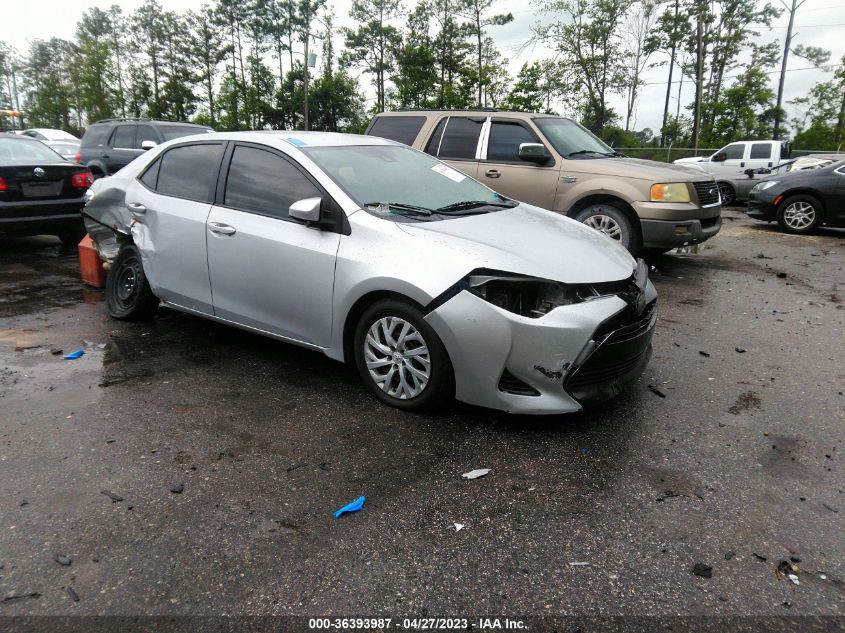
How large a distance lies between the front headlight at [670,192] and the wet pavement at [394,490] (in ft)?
9.30

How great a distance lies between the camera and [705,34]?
41.4 m

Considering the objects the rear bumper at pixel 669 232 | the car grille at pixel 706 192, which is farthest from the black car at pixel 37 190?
the car grille at pixel 706 192

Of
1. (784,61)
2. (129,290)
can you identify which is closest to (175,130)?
(129,290)

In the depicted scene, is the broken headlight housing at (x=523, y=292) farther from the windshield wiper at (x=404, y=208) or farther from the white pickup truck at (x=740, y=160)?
the white pickup truck at (x=740, y=160)

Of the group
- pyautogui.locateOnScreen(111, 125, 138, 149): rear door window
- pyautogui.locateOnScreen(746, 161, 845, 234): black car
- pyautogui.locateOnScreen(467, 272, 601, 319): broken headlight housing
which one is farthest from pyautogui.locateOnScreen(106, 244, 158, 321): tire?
pyautogui.locateOnScreen(746, 161, 845, 234): black car

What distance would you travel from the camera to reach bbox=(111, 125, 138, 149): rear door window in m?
13.2

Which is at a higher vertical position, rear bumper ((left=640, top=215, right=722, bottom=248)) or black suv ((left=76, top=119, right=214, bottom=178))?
black suv ((left=76, top=119, right=214, bottom=178))

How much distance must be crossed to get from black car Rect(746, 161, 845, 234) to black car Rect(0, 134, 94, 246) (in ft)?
37.7

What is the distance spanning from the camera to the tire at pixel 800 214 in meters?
10.9

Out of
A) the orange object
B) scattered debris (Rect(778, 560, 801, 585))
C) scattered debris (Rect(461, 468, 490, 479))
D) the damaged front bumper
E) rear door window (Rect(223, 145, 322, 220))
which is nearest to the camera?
scattered debris (Rect(778, 560, 801, 585))

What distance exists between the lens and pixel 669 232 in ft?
23.9

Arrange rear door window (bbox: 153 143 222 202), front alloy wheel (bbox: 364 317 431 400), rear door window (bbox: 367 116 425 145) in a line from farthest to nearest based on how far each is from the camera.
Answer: rear door window (bbox: 367 116 425 145) → rear door window (bbox: 153 143 222 202) → front alloy wheel (bbox: 364 317 431 400)

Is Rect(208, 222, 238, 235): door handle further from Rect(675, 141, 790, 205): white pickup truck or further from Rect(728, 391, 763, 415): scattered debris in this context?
Rect(675, 141, 790, 205): white pickup truck

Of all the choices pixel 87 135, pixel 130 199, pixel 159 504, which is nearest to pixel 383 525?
pixel 159 504
